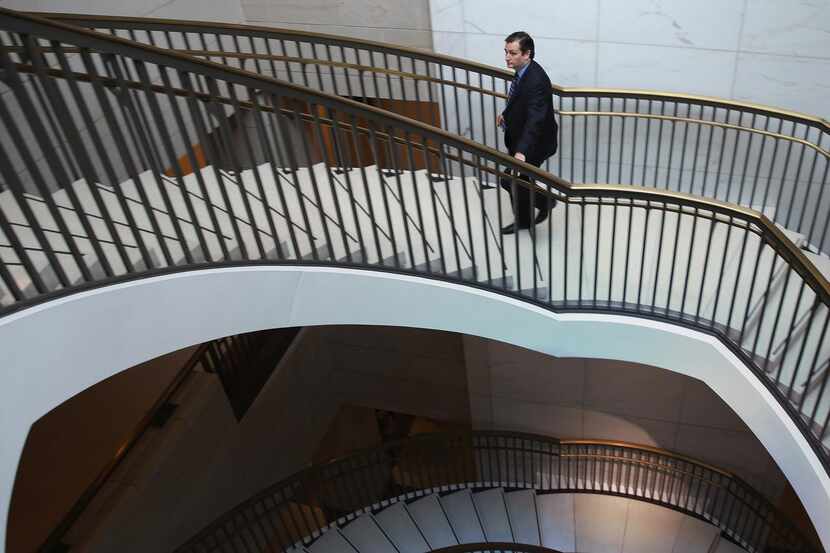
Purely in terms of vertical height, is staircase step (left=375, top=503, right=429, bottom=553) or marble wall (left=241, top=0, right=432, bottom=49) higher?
marble wall (left=241, top=0, right=432, bottom=49)

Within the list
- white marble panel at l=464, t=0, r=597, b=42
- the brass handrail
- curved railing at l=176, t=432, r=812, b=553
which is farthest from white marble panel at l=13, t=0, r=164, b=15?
curved railing at l=176, t=432, r=812, b=553

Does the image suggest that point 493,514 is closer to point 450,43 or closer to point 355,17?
point 450,43

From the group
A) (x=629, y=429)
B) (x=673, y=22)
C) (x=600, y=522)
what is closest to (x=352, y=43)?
(x=673, y=22)

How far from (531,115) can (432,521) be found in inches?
231

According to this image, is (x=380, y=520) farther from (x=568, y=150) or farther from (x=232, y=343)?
(x=568, y=150)

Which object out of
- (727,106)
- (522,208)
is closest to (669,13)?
(727,106)

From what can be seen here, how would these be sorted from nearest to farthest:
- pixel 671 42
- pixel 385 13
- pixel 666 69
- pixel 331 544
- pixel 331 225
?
pixel 331 225, pixel 671 42, pixel 666 69, pixel 385 13, pixel 331 544

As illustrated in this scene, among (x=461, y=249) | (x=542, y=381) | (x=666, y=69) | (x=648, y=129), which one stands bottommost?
(x=542, y=381)

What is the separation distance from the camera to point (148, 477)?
7957mm

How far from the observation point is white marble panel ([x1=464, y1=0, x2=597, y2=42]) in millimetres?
6629

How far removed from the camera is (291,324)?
548 centimetres

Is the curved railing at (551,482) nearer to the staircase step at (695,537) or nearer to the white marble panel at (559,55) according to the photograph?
the staircase step at (695,537)

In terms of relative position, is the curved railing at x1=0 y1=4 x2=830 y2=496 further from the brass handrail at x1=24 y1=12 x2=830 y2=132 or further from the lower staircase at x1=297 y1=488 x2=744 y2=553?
the lower staircase at x1=297 y1=488 x2=744 y2=553

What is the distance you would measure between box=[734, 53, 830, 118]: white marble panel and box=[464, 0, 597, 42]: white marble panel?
1405 millimetres
